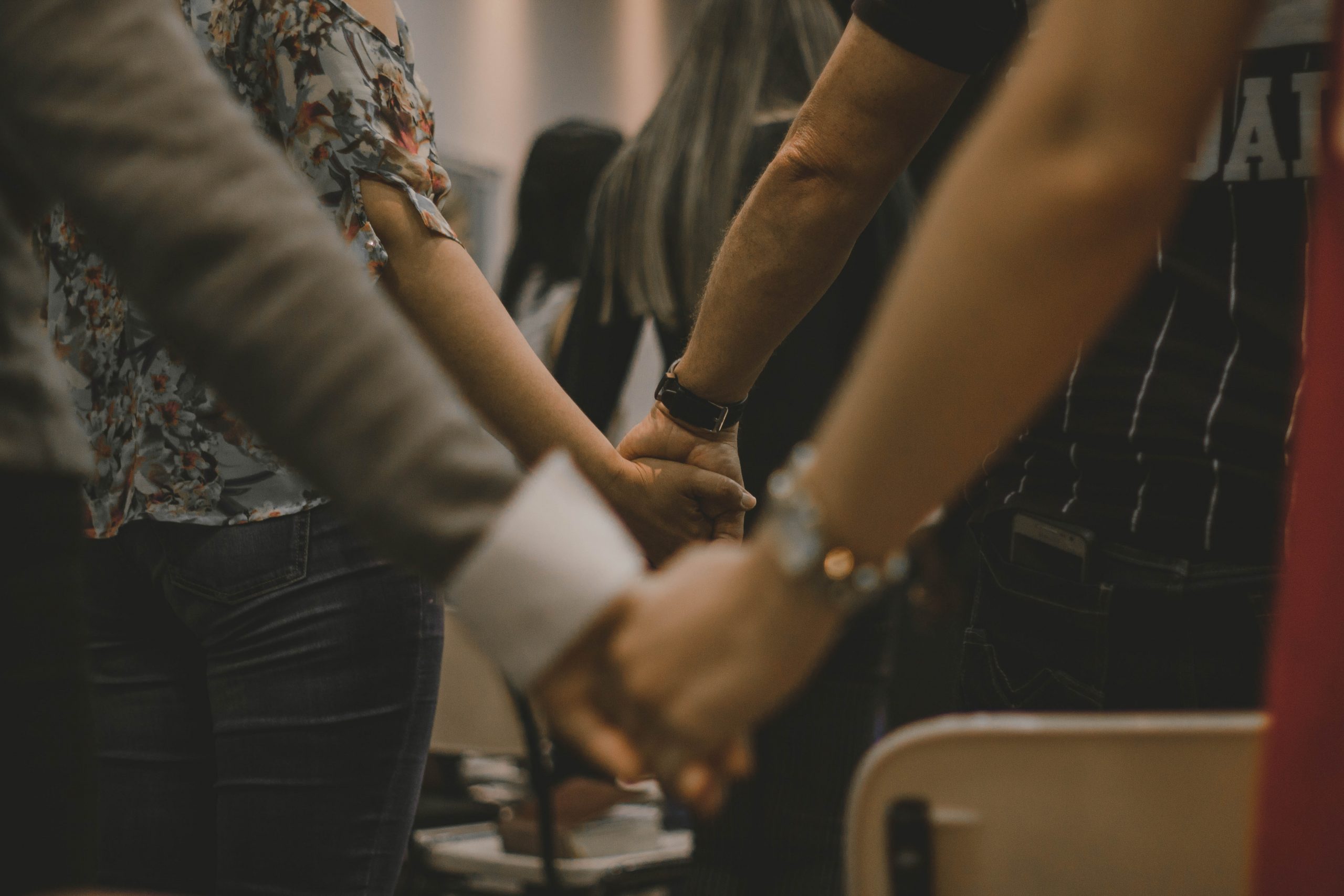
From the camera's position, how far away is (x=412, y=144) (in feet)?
3.43

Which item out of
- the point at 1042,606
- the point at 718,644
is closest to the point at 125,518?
the point at 718,644

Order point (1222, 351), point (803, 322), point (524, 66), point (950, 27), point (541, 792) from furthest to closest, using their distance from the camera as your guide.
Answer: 1. point (524, 66)
2. point (541, 792)
3. point (803, 322)
4. point (950, 27)
5. point (1222, 351)

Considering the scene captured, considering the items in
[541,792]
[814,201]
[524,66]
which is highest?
[524,66]

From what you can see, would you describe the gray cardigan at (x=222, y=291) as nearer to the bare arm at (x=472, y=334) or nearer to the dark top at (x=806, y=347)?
the bare arm at (x=472, y=334)

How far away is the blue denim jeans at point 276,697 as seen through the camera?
0.95 meters

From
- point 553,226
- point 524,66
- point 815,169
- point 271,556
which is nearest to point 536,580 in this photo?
point 271,556

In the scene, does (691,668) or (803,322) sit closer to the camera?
(691,668)

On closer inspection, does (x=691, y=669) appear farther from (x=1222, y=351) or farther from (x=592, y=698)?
(x=1222, y=351)

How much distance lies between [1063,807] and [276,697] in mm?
619

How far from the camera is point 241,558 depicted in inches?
37.8

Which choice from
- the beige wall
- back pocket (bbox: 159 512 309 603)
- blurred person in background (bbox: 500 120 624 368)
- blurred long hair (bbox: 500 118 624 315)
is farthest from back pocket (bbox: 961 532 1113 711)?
the beige wall

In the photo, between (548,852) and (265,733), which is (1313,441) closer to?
(265,733)

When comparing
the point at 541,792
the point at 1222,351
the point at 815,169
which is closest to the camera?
the point at 1222,351

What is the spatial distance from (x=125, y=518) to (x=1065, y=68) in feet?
2.69
